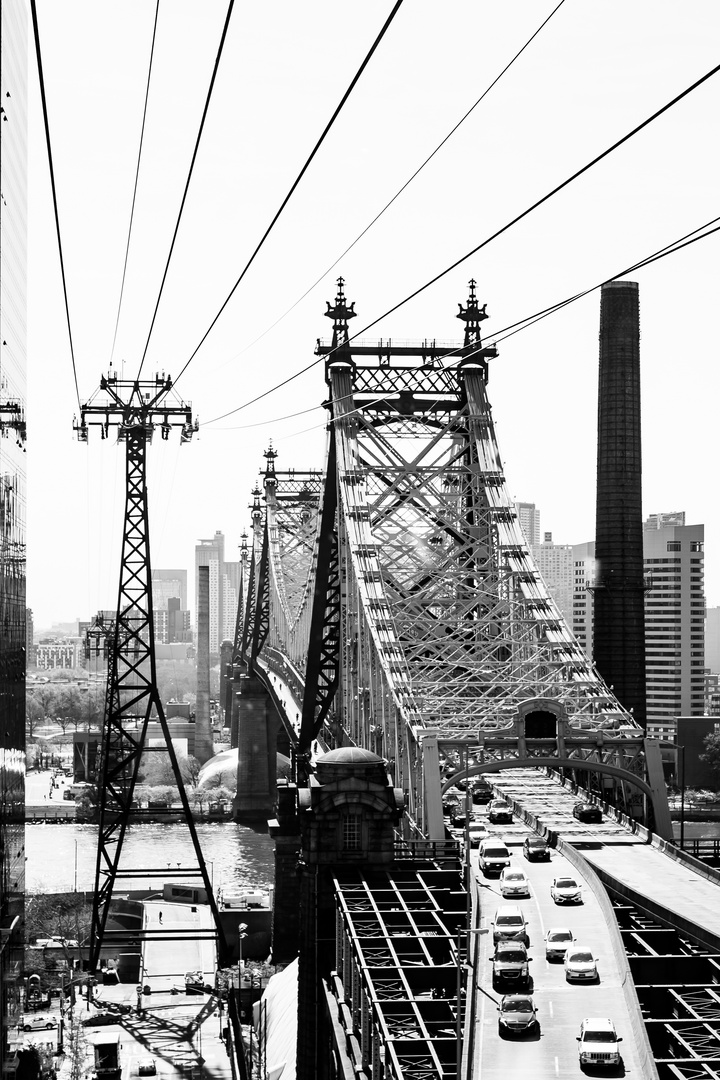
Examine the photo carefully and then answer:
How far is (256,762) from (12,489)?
298 ft

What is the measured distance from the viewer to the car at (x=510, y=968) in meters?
29.0

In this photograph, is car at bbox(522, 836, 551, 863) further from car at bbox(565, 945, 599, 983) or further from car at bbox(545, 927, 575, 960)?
car at bbox(565, 945, 599, 983)

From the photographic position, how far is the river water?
101m

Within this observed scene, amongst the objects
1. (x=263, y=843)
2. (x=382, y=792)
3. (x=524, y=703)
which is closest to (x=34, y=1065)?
(x=382, y=792)

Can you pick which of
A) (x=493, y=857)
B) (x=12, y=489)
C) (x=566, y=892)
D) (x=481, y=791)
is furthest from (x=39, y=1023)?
(x=566, y=892)

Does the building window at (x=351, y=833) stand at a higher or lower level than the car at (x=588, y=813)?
higher

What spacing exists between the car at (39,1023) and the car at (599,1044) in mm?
41596

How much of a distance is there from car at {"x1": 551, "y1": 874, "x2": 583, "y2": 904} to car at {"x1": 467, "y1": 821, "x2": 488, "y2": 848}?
7.68 metres

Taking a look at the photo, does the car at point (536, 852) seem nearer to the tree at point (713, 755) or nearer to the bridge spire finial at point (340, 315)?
the bridge spire finial at point (340, 315)

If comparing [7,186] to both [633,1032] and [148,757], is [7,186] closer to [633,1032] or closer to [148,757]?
[633,1032]

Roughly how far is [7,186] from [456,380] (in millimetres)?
40140

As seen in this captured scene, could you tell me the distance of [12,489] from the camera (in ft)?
145

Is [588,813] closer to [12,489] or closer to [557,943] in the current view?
[557,943]

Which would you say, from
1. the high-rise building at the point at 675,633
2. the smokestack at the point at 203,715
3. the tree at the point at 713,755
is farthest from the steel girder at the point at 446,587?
the smokestack at the point at 203,715
